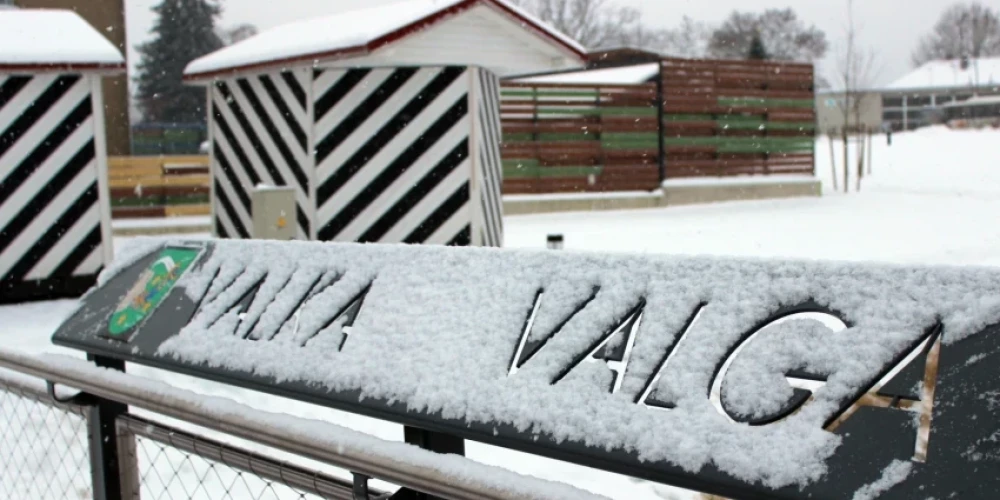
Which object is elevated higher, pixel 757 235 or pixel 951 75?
pixel 951 75

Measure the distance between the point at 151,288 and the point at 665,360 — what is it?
1.55 metres

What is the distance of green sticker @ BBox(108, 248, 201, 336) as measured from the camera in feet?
7.68

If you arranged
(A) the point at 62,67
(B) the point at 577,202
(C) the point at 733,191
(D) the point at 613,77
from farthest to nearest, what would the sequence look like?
1. (D) the point at 613,77
2. (C) the point at 733,191
3. (B) the point at 577,202
4. (A) the point at 62,67

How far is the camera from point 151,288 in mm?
2424

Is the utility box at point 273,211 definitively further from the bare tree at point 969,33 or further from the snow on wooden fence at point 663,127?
the bare tree at point 969,33

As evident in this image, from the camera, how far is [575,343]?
151cm

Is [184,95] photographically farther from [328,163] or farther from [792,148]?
[328,163]

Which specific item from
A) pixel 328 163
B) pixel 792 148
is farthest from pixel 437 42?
pixel 792 148

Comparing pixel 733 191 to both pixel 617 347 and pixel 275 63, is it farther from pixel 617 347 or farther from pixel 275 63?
pixel 617 347

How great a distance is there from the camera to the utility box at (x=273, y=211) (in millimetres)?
6172

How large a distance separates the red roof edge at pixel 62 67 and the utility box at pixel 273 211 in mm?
1961

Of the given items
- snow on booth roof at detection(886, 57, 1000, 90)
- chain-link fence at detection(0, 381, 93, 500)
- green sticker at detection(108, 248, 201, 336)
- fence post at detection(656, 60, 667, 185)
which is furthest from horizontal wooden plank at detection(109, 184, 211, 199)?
snow on booth roof at detection(886, 57, 1000, 90)

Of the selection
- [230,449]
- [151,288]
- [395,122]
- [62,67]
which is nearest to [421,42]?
[395,122]

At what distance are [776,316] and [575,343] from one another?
33 cm
